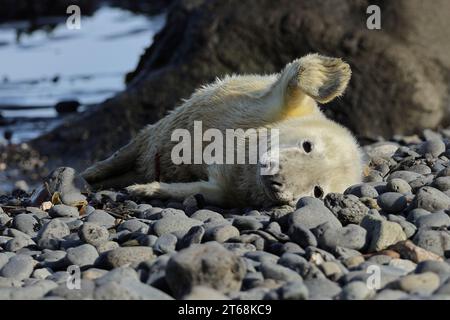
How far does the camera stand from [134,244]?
5.01 meters

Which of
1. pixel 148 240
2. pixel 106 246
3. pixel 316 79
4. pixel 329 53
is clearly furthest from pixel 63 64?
pixel 148 240

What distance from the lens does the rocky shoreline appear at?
13.5 ft

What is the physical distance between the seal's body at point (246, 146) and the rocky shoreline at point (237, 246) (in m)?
0.13

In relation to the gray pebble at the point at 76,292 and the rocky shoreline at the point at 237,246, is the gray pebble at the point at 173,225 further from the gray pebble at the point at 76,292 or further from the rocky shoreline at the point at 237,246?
the gray pebble at the point at 76,292

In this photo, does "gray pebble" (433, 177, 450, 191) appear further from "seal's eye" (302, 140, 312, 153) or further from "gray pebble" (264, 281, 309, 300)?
"gray pebble" (264, 281, 309, 300)

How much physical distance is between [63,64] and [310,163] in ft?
39.3

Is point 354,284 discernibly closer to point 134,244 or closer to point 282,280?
point 282,280

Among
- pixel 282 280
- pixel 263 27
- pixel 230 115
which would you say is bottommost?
pixel 282 280

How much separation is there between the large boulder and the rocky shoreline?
4084mm

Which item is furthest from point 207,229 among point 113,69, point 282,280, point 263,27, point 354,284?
point 113,69

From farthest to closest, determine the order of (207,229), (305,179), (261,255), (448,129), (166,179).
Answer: (448,129) → (166,179) → (305,179) → (207,229) → (261,255)

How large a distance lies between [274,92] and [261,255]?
2.02 m

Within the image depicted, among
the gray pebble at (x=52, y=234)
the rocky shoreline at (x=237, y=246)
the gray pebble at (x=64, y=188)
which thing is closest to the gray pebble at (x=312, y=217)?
the rocky shoreline at (x=237, y=246)

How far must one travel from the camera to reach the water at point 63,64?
47.0 feet
